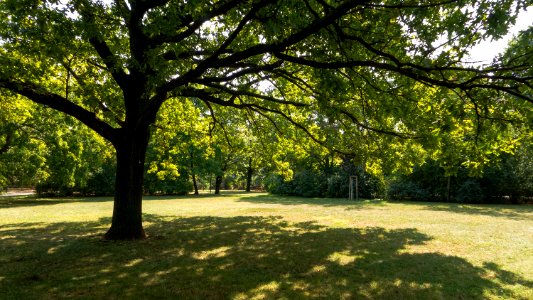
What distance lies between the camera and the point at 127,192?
1062 cm

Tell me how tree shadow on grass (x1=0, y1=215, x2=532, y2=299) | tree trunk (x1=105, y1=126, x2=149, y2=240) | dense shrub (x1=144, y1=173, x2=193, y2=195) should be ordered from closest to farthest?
tree shadow on grass (x1=0, y1=215, x2=532, y2=299)
tree trunk (x1=105, y1=126, x2=149, y2=240)
dense shrub (x1=144, y1=173, x2=193, y2=195)

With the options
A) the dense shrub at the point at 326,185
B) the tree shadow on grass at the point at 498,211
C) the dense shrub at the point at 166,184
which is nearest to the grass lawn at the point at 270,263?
the tree shadow on grass at the point at 498,211

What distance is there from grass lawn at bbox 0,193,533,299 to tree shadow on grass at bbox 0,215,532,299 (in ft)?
0.07

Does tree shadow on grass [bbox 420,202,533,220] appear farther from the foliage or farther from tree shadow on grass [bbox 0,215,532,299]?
tree shadow on grass [bbox 0,215,532,299]

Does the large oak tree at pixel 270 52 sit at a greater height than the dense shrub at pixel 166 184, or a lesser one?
greater

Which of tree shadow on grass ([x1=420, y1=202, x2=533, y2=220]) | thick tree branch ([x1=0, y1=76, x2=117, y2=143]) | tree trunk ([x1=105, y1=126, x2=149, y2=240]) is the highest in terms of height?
thick tree branch ([x1=0, y1=76, x2=117, y2=143])

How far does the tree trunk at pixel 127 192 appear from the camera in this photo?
419 inches

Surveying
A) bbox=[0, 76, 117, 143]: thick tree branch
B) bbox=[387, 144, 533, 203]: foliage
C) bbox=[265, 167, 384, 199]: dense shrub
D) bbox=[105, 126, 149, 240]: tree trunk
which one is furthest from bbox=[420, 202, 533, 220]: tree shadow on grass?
bbox=[0, 76, 117, 143]: thick tree branch

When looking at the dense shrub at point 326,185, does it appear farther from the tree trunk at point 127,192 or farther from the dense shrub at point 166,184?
the tree trunk at point 127,192

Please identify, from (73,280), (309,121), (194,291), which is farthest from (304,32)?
(309,121)

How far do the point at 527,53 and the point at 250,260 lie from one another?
7.12m

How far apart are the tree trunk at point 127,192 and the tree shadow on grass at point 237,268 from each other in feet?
1.90

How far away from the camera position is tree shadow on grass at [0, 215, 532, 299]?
19.6 feet

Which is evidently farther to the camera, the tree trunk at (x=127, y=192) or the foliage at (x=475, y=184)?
the foliage at (x=475, y=184)
